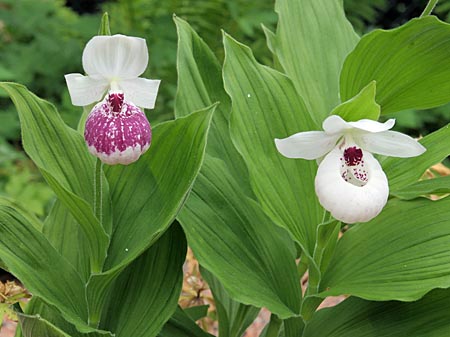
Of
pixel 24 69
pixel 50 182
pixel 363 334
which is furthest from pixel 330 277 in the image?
pixel 24 69

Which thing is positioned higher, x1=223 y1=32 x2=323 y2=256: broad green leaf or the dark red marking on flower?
the dark red marking on flower

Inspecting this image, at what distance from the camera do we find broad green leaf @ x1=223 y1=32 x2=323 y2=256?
2.60ft

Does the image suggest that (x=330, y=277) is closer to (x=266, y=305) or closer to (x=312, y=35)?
(x=266, y=305)

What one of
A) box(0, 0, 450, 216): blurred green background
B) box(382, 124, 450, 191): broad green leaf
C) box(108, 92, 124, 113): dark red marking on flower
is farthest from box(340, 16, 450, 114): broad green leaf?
box(0, 0, 450, 216): blurred green background

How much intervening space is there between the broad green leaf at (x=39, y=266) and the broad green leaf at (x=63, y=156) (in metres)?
0.04

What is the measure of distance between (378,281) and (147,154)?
30 centimetres

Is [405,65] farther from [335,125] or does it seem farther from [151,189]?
[151,189]

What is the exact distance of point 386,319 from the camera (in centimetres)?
79

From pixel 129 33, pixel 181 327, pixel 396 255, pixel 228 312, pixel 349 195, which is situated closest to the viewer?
pixel 349 195

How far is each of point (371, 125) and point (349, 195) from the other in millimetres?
73

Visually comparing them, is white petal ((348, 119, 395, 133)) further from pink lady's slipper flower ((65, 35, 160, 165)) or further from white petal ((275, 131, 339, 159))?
pink lady's slipper flower ((65, 35, 160, 165))

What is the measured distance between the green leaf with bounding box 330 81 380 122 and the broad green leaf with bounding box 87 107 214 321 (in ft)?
0.45

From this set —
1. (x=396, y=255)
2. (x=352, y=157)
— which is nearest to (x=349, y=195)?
(x=352, y=157)

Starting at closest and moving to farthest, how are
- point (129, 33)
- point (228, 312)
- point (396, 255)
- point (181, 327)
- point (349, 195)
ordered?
point (349, 195) → point (396, 255) → point (181, 327) → point (228, 312) → point (129, 33)
